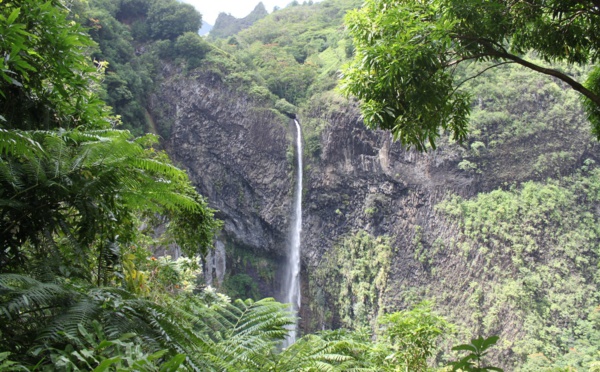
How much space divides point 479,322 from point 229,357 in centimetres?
1447

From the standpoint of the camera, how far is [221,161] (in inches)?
778

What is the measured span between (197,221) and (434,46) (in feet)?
7.55

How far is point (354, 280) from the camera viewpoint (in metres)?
17.6

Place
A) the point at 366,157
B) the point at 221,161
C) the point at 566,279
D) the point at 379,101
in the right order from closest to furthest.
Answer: the point at 379,101, the point at 566,279, the point at 366,157, the point at 221,161

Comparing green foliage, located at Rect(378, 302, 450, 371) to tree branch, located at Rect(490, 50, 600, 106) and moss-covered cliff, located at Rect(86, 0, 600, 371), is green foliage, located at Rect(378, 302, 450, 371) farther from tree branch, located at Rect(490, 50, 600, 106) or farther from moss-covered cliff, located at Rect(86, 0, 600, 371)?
moss-covered cliff, located at Rect(86, 0, 600, 371)

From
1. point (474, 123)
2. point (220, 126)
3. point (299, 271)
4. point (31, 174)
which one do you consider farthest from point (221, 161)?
point (31, 174)

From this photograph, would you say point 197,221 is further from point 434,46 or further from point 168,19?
point 168,19

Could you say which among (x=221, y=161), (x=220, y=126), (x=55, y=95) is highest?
(x=220, y=126)

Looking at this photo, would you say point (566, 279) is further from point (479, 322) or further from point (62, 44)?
point (62, 44)

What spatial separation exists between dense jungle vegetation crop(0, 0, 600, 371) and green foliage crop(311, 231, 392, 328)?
0.07 metres

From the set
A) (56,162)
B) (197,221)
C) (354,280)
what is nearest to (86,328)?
(56,162)

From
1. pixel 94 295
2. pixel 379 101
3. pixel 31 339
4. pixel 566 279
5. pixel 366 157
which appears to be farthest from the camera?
pixel 366 157

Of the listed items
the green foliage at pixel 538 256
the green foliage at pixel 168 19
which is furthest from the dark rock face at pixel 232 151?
the green foliage at pixel 538 256

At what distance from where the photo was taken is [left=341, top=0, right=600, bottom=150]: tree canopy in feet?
10.3
